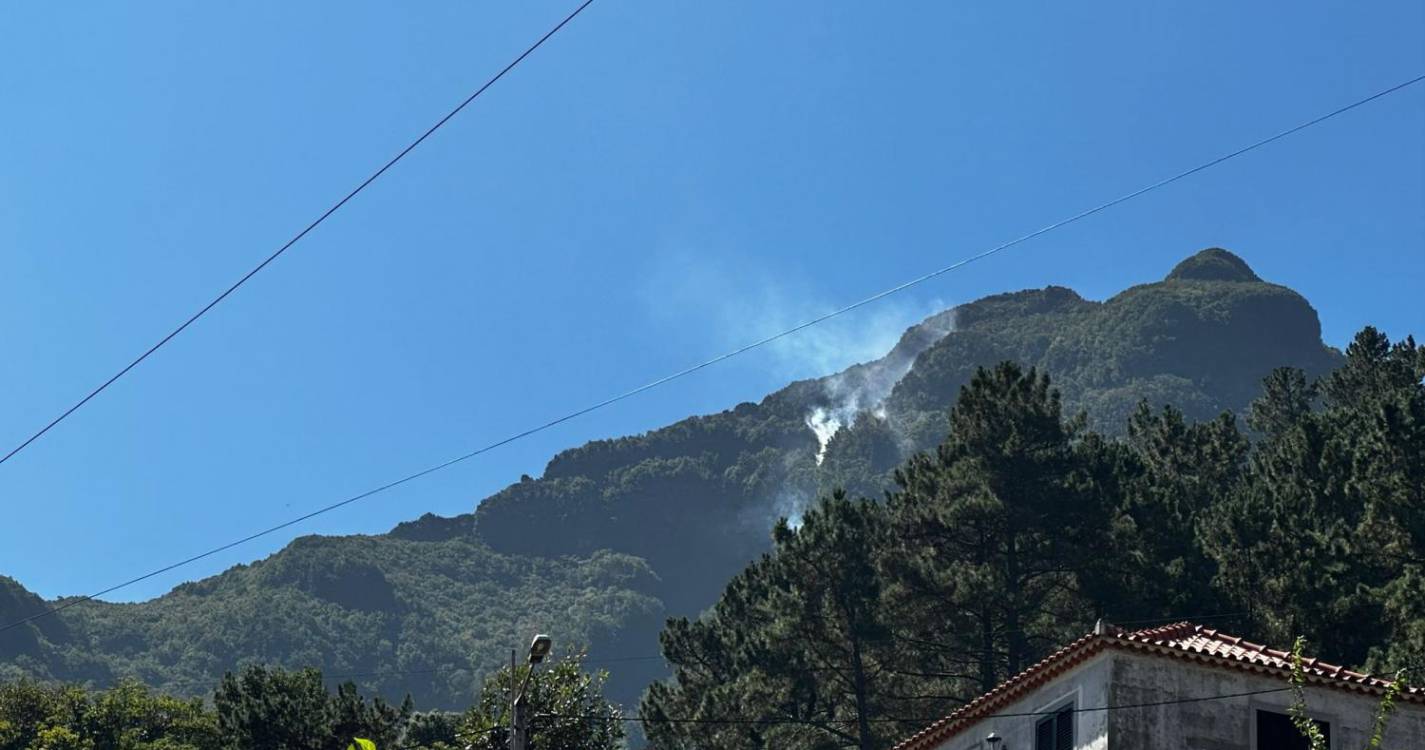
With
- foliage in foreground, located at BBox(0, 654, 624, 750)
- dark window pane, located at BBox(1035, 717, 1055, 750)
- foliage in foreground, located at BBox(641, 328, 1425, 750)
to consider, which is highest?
foliage in foreground, located at BBox(641, 328, 1425, 750)

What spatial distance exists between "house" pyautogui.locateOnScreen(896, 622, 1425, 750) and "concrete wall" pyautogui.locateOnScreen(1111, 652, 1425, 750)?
2 cm

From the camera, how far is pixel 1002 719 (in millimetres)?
33031

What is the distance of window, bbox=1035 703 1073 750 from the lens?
3112 cm

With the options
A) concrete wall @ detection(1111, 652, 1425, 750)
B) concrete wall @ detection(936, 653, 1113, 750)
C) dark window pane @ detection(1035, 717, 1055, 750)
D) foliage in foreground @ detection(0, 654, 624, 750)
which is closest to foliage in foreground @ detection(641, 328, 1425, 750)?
foliage in foreground @ detection(0, 654, 624, 750)

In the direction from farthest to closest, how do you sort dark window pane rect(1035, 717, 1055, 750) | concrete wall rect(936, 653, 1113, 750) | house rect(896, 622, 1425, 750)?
dark window pane rect(1035, 717, 1055, 750)
concrete wall rect(936, 653, 1113, 750)
house rect(896, 622, 1425, 750)

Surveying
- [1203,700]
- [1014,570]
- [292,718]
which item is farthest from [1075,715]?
[292,718]

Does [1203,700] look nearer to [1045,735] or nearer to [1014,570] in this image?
[1045,735]

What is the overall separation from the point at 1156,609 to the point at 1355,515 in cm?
904

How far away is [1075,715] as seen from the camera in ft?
102

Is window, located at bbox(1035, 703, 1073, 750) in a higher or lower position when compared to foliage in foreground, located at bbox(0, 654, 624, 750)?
lower

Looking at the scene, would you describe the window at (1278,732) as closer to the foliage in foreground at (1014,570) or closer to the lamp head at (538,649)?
the lamp head at (538,649)

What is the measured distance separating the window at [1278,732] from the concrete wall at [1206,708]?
0.11 meters

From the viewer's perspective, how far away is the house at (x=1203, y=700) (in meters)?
→ 30.1

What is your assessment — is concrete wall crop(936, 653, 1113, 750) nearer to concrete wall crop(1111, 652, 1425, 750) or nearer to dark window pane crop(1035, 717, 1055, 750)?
dark window pane crop(1035, 717, 1055, 750)
